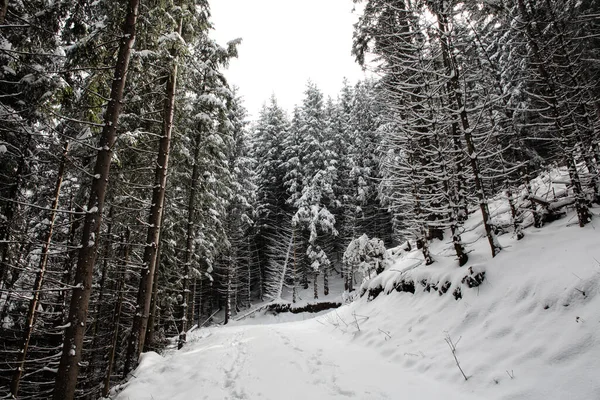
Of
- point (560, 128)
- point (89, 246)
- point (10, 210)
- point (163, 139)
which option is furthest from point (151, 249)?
point (560, 128)

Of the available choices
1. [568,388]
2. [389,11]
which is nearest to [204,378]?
[568,388]

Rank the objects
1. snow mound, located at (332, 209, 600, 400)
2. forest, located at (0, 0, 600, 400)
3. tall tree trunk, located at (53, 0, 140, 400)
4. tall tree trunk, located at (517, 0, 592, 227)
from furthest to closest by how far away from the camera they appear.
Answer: forest, located at (0, 0, 600, 400) → tall tree trunk, located at (517, 0, 592, 227) → tall tree trunk, located at (53, 0, 140, 400) → snow mound, located at (332, 209, 600, 400)

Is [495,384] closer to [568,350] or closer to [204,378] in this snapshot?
[568,350]

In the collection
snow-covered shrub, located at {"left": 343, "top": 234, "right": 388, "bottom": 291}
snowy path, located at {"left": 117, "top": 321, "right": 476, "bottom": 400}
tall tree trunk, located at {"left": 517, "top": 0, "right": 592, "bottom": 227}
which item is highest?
tall tree trunk, located at {"left": 517, "top": 0, "right": 592, "bottom": 227}

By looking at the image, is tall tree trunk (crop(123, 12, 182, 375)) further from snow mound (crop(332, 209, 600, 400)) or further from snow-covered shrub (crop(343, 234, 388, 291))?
snow-covered shrub (crop(343, 234, 388, 291))

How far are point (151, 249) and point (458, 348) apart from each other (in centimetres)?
810

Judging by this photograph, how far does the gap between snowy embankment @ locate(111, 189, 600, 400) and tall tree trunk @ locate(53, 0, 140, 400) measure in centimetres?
130

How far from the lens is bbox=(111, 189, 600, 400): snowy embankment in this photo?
3.86m

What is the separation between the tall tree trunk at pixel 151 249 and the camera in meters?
8.27

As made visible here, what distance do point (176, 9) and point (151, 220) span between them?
19.9 feet

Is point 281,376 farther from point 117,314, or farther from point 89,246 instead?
point 117,314

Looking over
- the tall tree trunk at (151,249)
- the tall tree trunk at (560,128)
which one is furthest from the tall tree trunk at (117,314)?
the tall tree trunk at (560,128)

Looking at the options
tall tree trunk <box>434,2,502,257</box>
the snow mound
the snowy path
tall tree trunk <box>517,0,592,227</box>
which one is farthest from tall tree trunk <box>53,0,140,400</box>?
tall tree trunk <box>517,0,592,227</box>

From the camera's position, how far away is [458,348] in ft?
17.1
